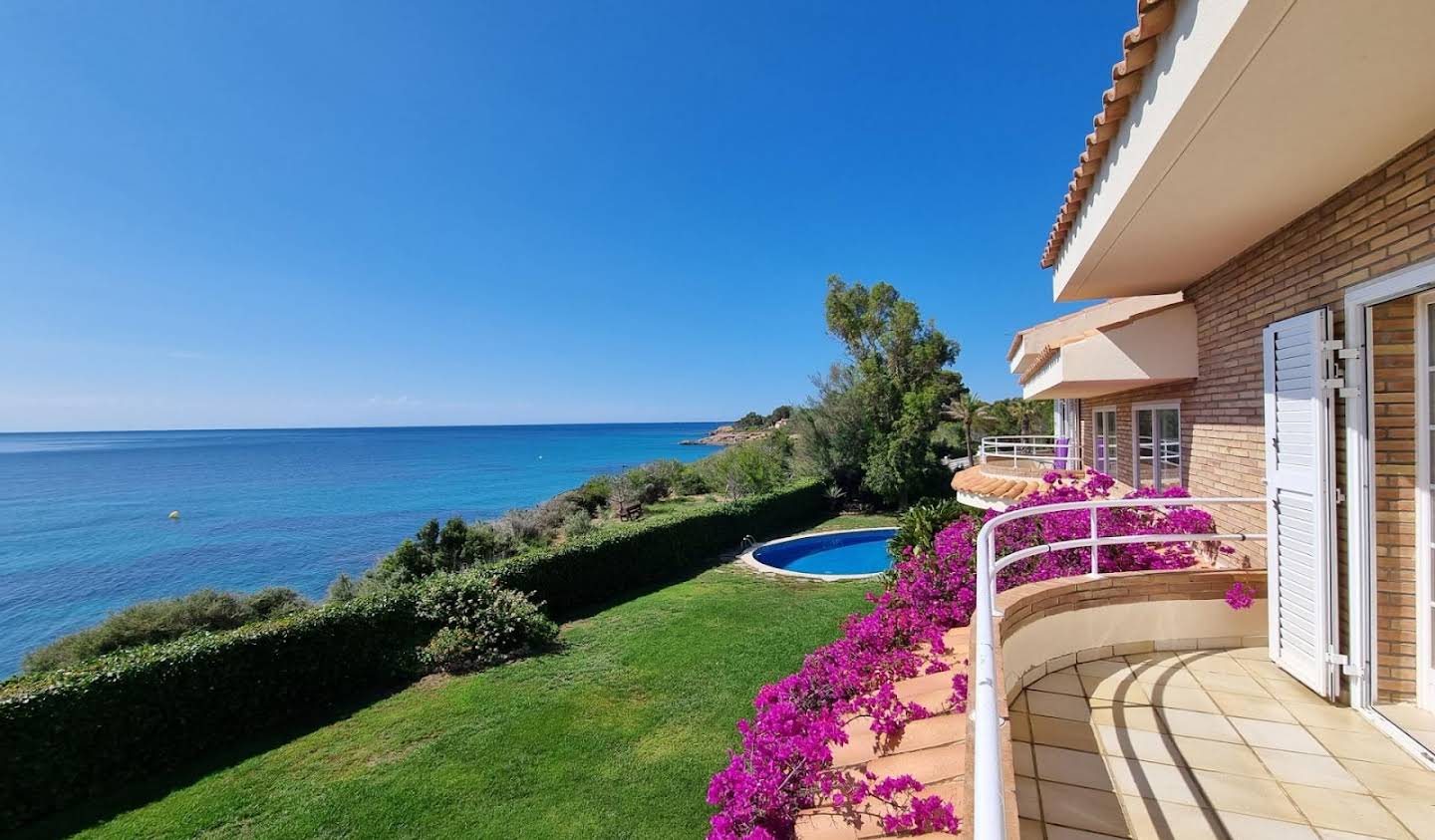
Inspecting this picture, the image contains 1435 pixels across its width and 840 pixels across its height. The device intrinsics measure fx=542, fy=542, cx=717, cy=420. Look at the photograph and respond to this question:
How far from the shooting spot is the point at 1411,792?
2.45m

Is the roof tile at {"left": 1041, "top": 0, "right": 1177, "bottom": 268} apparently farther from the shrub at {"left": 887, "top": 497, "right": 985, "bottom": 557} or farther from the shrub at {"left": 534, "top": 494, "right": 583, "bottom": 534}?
the shrub at {"left": 534, "top": 494, "right": 583, "bottom": 534}

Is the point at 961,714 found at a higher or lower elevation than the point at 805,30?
lower

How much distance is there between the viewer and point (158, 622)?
1094 centimetres

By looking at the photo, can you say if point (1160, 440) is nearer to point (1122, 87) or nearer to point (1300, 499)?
point (1300, 499)

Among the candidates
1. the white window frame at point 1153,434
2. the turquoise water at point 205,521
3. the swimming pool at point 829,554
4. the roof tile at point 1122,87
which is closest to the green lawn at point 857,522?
the swimming pool at point 829,554

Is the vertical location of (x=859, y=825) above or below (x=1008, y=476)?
below

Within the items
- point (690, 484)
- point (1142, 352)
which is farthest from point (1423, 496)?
point (690, 484)

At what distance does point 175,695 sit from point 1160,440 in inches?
525

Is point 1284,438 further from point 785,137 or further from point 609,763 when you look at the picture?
point 785,137

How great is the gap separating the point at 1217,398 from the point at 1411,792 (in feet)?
12.4

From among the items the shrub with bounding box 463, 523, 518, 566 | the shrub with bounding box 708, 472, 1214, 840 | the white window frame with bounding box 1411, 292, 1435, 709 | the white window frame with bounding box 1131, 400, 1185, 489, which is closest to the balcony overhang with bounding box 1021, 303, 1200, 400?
the white window frame with bounding box 1131, 400, 1185, 489

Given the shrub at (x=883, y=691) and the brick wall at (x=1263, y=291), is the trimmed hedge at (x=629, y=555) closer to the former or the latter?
the shrub at (x=883, y=691)

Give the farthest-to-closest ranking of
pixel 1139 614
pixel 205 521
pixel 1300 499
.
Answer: pixel 205 521 < pixel 1139 614 < pixel 1300 499

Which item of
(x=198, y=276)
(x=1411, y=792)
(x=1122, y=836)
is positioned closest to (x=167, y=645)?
(x=1122, y=836)
